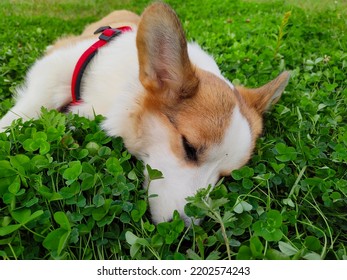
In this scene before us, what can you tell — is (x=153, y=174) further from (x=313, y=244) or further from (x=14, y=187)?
(x=313, y=244)

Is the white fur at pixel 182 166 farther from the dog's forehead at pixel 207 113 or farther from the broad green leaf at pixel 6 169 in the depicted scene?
the broad green leaf at pixel 6 169


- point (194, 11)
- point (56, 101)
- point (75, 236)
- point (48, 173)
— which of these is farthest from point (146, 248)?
point (194, 11)

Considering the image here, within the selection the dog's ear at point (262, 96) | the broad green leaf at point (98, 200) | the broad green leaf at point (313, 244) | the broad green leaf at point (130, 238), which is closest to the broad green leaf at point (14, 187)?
the broad green leaf at point (98, 200)

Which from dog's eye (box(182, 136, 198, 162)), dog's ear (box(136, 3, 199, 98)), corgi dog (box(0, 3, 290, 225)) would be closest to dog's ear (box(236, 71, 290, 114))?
corgi dog (box(0, 3, 290, 225))

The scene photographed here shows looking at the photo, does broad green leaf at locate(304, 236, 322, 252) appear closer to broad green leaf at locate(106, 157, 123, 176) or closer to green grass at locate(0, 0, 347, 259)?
green grass at locate(0, 0, 347, 259)

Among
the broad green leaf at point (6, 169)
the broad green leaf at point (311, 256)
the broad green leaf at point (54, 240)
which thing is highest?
the broad green leaf at point (6, 169)

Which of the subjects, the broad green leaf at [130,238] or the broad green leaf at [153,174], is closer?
the broad green leaf at [130,238]

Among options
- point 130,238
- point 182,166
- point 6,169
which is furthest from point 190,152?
point 6,169

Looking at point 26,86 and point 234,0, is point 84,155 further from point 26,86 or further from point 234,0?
point 234,0

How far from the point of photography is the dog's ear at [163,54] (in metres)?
1.79

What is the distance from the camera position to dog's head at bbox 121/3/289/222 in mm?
1767

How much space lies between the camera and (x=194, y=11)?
19.4ft

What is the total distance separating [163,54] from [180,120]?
0.34 m

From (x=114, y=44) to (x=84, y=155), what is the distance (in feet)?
3.72
